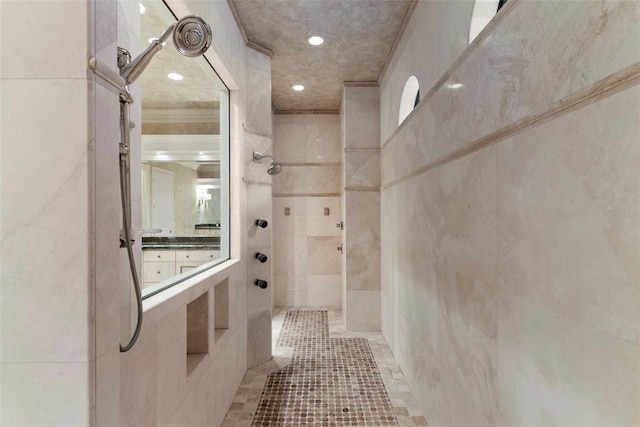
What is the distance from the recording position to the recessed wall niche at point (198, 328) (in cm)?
182

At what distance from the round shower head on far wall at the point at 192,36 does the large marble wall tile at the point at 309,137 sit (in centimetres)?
354

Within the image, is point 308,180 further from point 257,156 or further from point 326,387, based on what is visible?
point 326,387

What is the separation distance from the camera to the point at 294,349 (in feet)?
10.3

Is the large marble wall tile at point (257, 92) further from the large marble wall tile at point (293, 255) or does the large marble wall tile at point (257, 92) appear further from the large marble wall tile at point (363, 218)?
the large marble wall tile at point (293, 255)

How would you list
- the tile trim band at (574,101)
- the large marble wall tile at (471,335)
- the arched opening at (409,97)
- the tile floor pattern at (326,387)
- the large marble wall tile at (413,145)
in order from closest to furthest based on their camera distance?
the tile trim band at (574,101) → the large marble wall tile at (471,335) → the large marble wall tile at (413,145) → the tile floor pattern at (326,387) → the arched opening at (409,97)

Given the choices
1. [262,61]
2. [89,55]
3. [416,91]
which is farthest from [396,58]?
[89,55]

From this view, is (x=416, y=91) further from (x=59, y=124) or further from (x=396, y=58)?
(x=59, y=124)

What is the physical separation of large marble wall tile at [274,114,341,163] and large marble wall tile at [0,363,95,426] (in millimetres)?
3966

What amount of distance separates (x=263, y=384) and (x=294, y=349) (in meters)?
0.69

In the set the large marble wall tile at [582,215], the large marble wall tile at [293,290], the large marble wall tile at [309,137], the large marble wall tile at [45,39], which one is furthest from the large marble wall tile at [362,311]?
the large marble wall tile at [45,39]

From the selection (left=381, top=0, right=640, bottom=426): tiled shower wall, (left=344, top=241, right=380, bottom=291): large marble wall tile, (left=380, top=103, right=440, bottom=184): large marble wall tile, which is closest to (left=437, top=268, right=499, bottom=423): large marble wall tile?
(left=381, top=0, right=640, bottom=426): tiled shower wall

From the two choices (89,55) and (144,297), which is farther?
(144,297)

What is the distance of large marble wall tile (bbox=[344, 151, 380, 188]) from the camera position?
3.62 metres

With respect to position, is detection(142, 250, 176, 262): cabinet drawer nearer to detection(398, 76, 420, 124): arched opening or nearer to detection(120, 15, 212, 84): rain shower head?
Result: detection(120, 15, 212, 84): rain shower head
